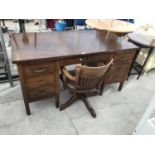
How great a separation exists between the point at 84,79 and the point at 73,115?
1.92 ft

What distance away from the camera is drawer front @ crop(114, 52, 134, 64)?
1777mm

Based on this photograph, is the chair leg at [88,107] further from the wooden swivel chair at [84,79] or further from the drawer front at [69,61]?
the drawer front at [69,61]

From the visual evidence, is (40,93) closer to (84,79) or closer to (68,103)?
(68,103)

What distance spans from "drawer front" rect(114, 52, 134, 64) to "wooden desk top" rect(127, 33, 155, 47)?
0.44 meters

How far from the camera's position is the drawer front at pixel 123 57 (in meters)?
1.78

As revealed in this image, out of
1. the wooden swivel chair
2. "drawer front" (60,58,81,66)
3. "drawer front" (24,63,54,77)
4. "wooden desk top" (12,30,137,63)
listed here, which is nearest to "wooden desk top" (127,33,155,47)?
"wooden desk top" (12,30,137,63)

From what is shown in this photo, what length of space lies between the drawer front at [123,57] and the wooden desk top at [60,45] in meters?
0.08

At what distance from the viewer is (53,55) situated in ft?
4.63

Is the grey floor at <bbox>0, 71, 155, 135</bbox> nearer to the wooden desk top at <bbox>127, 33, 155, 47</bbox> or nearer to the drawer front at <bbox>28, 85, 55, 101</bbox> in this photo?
the drawer front at <bbox>28, 85, 55, 101</bbox>

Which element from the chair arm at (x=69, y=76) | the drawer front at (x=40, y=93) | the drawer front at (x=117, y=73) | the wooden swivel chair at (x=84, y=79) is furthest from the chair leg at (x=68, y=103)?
the drawer front at (x=117, y=73)

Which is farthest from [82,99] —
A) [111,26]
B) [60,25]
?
[60,25]

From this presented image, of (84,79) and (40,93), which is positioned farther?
(40,93)
